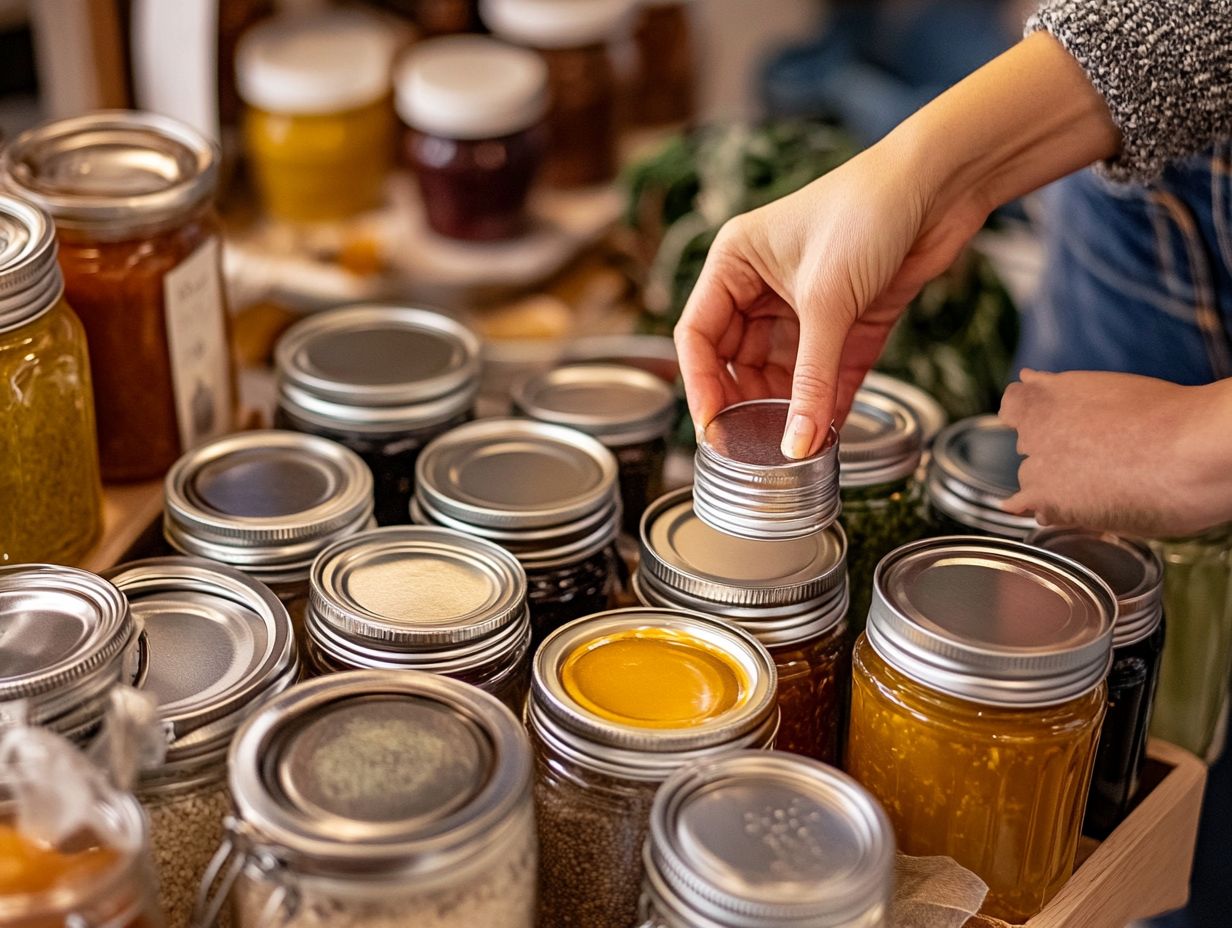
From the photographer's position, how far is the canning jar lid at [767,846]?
26.4 inches

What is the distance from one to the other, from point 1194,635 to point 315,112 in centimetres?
123

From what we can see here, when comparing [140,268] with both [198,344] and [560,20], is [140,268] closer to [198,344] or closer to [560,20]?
[198,344]

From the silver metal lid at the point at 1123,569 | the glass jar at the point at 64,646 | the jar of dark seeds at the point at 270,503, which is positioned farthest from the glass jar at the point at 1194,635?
the glass jar at the point at 64,646

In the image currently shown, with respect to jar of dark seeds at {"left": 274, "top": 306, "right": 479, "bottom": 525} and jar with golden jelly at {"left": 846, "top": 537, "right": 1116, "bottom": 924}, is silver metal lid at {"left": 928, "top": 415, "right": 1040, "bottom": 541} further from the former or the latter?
jar of dark seeds at {"left": 274, "top": 306, "right": 479, "bottom": 525}

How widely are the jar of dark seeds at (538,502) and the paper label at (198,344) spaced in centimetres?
22

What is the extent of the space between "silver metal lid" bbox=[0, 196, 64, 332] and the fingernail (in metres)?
0.49

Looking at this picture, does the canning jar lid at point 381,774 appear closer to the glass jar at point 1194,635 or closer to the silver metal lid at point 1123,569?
the silver metal lid at point 1123,569

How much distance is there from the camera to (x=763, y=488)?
0.86m

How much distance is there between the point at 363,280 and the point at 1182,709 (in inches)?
43.1

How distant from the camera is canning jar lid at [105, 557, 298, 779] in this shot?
0.78 m

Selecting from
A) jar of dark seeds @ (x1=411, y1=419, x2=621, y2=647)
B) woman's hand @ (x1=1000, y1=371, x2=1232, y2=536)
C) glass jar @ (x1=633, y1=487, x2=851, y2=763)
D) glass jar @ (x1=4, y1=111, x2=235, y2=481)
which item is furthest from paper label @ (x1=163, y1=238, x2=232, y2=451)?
woman's hand @ (x1=1000, y1=371, x2=1232, y2=536)

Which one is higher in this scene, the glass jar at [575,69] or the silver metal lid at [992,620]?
the silver metal lid at [992,620]

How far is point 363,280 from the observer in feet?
5.82

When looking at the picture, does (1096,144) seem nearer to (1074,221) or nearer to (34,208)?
(1074,221)
